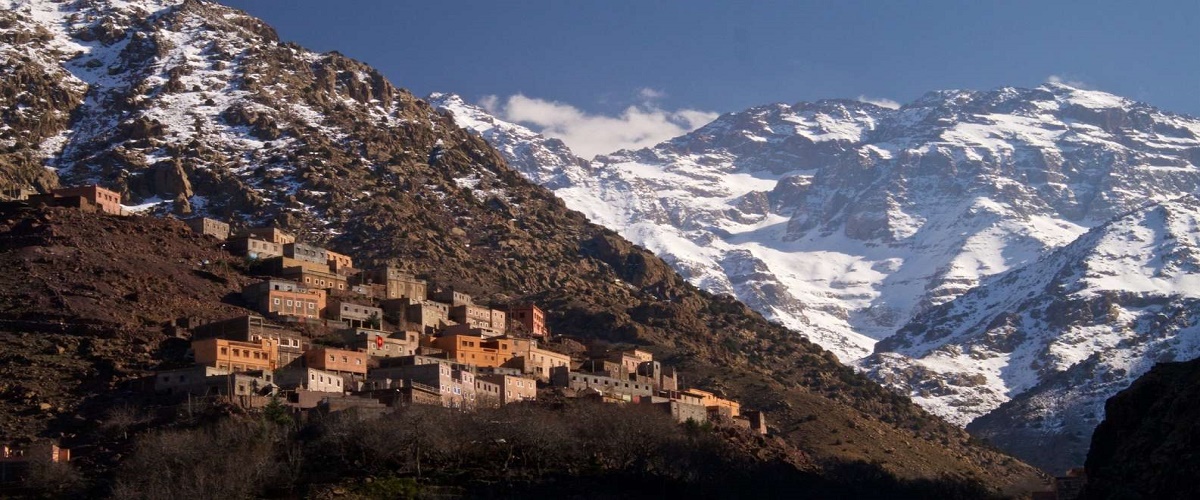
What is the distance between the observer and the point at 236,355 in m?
107

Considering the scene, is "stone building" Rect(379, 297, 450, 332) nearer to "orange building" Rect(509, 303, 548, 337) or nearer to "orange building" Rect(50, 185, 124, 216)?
"orange building" Rect(509, 303, 548, 337)

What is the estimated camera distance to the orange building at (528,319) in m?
141

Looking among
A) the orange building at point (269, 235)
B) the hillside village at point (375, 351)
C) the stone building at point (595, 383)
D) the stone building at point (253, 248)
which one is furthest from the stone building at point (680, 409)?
the orange building at point (269, 235)

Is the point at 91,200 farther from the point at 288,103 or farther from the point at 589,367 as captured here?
the point at 288,103

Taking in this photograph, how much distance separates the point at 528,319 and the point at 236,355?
124 feet

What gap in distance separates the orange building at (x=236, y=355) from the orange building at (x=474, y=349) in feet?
49.4

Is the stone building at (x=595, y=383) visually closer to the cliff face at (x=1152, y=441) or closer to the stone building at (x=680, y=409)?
→ the stone building at (x=680, y=409)

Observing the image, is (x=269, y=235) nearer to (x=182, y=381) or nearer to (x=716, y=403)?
(x=716, y=403)

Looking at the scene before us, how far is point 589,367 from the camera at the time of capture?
126875mm

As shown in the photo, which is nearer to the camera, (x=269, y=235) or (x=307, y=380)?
(x=307, y=380)

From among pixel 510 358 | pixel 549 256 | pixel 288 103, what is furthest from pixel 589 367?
pixel 288 103

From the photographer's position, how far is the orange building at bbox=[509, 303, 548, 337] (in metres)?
141

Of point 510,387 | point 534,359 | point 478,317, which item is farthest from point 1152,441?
point 478,317

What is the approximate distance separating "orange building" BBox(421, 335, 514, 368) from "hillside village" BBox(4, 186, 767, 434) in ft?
0.28
